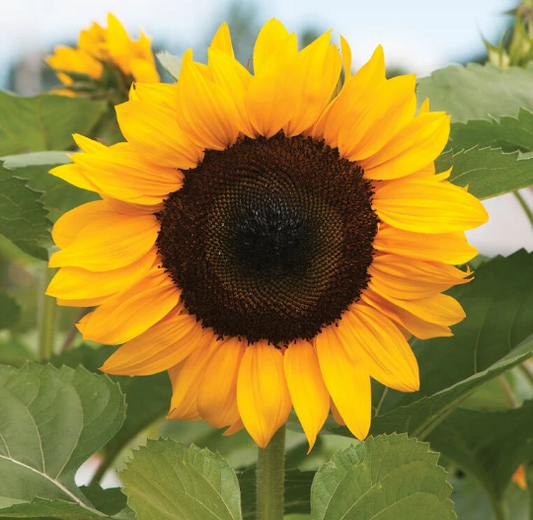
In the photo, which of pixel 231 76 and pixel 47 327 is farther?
pixel 47 327

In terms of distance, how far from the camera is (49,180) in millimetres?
592

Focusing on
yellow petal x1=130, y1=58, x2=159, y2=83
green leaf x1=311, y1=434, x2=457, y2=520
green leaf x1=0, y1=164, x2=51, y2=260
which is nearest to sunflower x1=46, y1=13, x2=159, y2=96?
yellow petal x1=130, y1=58, x2=159, y2=83

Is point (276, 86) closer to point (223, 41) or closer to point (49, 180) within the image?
point (223, 41)

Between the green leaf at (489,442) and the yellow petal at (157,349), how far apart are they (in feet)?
0.72

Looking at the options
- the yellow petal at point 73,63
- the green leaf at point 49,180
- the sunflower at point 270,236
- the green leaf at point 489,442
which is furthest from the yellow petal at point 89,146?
the yellow petal at point 73,63

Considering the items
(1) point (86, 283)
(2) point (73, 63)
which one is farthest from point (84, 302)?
(2) point (73, 63)

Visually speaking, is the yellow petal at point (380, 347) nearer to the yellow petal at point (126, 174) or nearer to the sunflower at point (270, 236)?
the sunflower at point (270, 236)

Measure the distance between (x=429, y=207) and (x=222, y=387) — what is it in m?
0.16

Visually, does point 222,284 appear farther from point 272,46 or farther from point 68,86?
point 68,86

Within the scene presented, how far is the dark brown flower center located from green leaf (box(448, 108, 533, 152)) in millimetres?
115

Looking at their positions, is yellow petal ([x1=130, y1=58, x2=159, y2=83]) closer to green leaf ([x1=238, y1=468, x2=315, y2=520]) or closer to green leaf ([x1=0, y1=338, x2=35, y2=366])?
green leaf ([x1=0, y1=338, x2=35, y2=366])

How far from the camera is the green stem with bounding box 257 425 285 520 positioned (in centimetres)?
44

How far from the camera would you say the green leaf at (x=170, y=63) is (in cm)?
50

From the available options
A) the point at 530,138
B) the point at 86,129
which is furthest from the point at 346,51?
the point at 86,129
